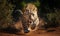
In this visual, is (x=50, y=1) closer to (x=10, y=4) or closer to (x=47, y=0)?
(x=47, y=0)

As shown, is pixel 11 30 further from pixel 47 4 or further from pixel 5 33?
pixel 47 4

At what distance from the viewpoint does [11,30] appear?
1837 mm

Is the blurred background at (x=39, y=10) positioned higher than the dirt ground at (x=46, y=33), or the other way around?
the blurred background at (x=39, y=10)

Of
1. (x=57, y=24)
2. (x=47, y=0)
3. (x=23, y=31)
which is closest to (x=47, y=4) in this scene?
(x=47, y=0)

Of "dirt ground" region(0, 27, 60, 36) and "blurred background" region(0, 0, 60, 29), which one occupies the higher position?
"blurred background" region(0, 0, 60, 29)

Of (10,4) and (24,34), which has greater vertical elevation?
(10,4)

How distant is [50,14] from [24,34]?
13.1 inches

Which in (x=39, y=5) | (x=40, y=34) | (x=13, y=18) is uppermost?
(x=39, y=5)

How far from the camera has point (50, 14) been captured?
1883 mm

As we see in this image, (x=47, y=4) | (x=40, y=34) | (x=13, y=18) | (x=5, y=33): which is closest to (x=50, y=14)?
(x=47, y=4)

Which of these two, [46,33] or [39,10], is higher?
[39,10]

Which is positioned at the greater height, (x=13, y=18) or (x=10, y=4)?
(x=10, y=4)

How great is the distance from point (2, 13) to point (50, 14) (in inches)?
18.9

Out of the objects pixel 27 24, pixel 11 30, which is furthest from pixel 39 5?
pixel 11 30
